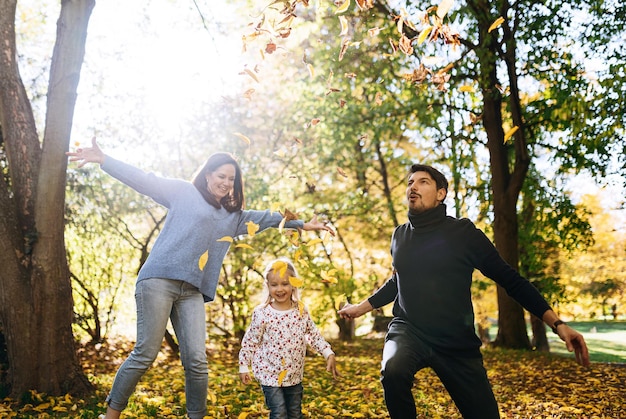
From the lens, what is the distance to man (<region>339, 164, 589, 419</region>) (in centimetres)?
312

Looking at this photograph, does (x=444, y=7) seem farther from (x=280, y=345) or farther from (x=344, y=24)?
(x=280, y=345)

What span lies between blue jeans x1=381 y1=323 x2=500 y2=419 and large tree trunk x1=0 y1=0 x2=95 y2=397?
13.3 ft

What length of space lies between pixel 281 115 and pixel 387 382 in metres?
11.8

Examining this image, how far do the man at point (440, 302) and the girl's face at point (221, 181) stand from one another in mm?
1426

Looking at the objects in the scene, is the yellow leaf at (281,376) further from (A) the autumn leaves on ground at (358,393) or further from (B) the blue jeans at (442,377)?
(A) the autumn leaves on ground at (358,393)

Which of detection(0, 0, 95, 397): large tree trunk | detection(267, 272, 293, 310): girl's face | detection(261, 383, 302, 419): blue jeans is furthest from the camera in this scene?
detection(0, 0, 95, 397): large tree trunk

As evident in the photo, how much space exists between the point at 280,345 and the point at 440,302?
1299 mm

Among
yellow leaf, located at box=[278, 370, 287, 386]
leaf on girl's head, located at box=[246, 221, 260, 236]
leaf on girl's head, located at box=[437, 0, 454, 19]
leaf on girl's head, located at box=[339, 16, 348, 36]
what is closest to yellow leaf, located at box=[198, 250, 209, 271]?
leaf on girl's head, located at box=[246, 221, 260, 236]

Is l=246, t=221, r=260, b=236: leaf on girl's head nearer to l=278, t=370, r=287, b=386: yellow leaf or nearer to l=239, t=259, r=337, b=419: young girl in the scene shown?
l=239, t=259, r=337, b=419: young girl

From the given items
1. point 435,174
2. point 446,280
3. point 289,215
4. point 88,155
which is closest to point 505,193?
point 289,215

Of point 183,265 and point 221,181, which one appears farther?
point 221,181

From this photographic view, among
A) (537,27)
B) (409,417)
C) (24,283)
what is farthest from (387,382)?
(537,27)

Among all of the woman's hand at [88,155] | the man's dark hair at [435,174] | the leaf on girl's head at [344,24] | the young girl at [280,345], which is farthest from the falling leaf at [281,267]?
the leaf on girl's head at [344,24]

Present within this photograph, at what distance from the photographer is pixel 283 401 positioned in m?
3.92
